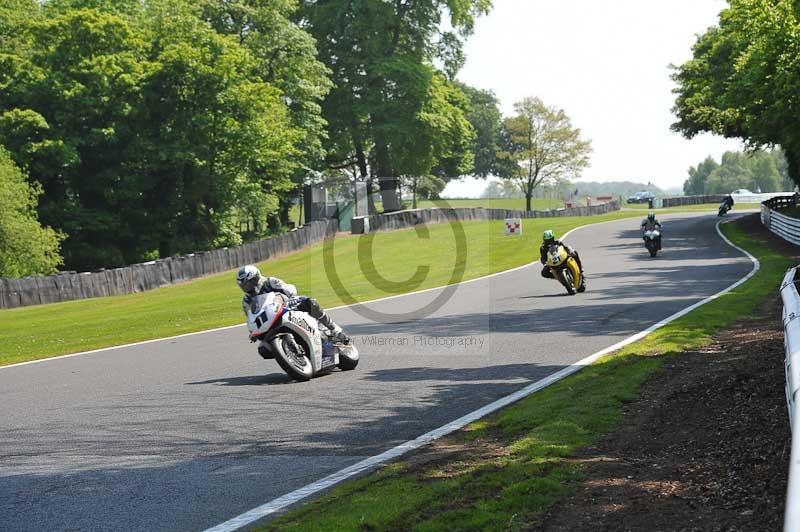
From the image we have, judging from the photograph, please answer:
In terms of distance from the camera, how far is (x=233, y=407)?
10.2 m

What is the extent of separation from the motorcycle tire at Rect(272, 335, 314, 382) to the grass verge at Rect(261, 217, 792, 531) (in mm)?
3184

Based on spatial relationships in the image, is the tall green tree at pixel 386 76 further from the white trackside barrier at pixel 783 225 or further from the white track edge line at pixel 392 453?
the white track edge line at pixel 392 453

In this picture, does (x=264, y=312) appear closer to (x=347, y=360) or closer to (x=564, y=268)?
(x=347, y=360)

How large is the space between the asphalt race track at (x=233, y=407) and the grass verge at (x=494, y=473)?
598mm

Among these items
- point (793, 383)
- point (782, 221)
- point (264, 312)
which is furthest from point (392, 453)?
point (782, 221)

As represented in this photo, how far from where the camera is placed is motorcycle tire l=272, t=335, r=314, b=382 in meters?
11.6

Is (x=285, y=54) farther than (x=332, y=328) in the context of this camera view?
Yes

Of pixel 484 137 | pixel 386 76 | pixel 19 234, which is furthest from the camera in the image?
pixel 484 137

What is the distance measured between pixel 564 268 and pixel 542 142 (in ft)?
280

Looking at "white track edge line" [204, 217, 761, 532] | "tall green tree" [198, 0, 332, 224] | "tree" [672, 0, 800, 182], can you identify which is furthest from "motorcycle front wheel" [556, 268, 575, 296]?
"tall green tree" [198, 0, 332, 224]

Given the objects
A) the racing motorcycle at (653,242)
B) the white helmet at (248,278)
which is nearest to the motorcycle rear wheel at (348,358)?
the white helmet at (248,278)

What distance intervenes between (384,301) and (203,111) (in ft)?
98.3

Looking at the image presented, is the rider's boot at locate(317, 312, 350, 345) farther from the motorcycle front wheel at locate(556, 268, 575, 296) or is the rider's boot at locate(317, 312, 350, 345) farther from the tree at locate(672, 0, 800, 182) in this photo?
the tree at locate(672, 0, 800, 182)

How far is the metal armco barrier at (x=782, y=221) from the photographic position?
127 feet
